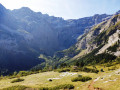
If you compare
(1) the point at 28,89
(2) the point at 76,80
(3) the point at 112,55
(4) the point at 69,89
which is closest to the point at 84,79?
(2) the point at 76,80

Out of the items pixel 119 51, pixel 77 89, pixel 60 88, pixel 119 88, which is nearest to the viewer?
pixel 119 88

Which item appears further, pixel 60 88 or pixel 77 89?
pixel 60 88

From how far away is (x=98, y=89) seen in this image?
2669 centimetres

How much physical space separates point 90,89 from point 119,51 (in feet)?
552

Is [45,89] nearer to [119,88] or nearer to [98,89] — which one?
[98,89]

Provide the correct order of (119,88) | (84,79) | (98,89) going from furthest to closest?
(84,79) → (98,89) → (119,88)

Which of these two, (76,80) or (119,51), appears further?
(119,51)

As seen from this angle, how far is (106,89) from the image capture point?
26062 millimetres

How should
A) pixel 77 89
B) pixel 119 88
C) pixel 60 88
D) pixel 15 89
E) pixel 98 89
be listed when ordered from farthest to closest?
pixel 15 89 < pixel 60 88 < pixel 77 89 < pixel 98 89 < pixel 119 88

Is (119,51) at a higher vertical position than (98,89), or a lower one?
higher

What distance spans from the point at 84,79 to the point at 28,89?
18742 millimetres

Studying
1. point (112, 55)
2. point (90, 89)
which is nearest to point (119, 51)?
point (112, 55)

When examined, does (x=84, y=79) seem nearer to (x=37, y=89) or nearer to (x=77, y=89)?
(x=77, y=89)

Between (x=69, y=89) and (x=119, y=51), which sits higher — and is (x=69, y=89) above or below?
below
